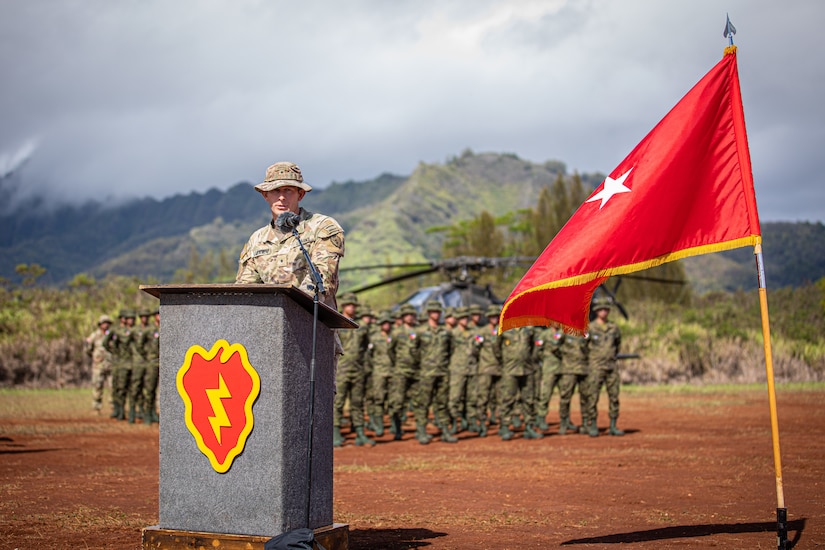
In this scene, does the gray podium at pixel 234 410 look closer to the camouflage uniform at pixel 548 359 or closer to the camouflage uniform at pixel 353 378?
the camouflage uniform at pixel 353 378

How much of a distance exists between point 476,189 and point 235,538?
15390 centimetres

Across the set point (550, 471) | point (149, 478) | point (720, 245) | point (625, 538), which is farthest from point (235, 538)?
point (550, 471)

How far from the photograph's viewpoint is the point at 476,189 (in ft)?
514

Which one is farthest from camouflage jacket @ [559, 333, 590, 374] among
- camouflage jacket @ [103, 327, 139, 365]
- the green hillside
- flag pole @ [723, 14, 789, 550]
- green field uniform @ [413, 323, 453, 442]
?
the green hillside

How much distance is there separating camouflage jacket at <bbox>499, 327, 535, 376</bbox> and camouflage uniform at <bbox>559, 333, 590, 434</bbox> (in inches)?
22.5

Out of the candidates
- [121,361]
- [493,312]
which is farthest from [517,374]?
[121,361]

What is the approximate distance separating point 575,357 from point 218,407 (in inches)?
432

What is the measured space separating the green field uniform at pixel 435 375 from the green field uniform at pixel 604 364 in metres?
2.39

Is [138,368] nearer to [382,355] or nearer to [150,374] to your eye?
[150,374]

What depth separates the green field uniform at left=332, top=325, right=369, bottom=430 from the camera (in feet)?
45.3

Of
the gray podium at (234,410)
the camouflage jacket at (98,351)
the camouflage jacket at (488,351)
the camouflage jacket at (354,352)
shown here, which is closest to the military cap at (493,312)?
the camouflage jacket at (488,351)

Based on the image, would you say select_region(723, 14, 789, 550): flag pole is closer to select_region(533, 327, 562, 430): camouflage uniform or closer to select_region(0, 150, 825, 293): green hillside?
select_region(533, 327, 562, 430): camouflage uniform

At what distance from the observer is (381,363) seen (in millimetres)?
14555

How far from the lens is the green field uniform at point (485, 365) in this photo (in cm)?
1479
